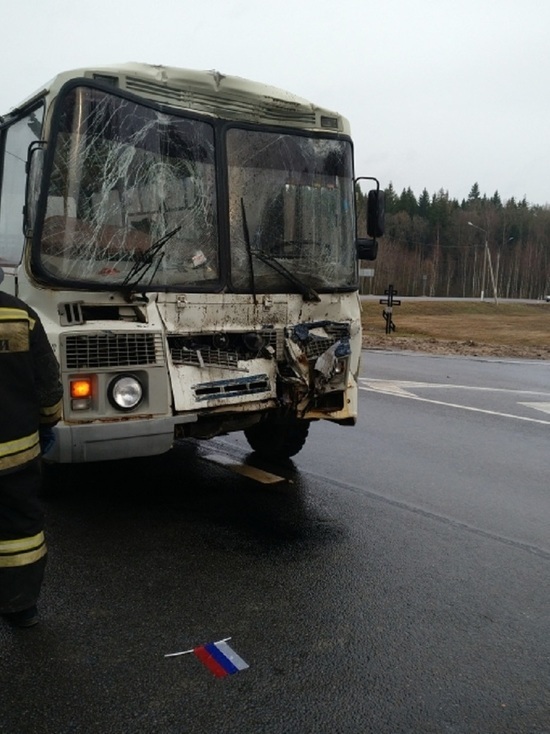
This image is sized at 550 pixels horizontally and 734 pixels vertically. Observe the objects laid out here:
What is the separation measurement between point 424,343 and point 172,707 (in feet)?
62.6

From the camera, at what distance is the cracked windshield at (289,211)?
4.87 m

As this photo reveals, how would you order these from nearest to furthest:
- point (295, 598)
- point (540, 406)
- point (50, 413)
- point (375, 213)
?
1. point (50, 413)
2. point (295, 598)
3. point (375, 213)
4. point (540, 406)

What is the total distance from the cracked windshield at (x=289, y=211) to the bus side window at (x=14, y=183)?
1.34 m

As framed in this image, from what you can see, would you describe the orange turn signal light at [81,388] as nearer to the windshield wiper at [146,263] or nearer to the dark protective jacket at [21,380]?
the windshield wiper at [146,263]

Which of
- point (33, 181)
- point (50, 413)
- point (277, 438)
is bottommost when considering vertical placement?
point (277, 438)

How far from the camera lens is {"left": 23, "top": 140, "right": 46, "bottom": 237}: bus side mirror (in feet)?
13.6

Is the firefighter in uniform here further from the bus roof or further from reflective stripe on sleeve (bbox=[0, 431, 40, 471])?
the bus roof

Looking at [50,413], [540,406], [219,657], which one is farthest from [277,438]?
[540,406]

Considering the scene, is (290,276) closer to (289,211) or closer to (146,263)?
(289,211)

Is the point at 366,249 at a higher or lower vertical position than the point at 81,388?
higher

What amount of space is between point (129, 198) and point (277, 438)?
8.30ft

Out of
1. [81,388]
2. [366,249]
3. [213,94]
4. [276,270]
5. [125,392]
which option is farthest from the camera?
[366,249]

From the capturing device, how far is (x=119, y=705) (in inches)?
101

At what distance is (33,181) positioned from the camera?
421cm
